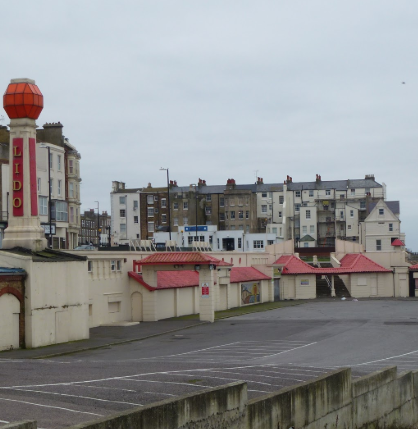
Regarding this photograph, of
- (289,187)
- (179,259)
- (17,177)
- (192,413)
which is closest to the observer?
(192,413)

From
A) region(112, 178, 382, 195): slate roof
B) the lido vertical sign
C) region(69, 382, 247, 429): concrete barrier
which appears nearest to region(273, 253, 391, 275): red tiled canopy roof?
the lido vertical sign

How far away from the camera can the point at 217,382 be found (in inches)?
944

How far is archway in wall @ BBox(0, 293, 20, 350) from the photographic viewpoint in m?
38.0

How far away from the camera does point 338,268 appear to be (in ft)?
277

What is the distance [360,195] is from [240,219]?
Result: 23.4 metres

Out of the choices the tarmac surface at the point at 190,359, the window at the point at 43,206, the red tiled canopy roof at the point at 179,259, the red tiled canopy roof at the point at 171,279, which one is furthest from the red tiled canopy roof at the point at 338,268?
the red tiled canopy roof at the point at 179,259

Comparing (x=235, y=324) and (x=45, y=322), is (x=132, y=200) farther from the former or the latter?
(x=45, y=322)

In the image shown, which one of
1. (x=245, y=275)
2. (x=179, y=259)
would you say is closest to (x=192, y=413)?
(x=179, y=259)

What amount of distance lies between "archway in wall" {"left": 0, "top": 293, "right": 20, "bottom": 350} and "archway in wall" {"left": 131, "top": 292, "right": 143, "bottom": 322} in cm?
1799

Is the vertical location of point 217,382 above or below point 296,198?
below

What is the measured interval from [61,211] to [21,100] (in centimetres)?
3721

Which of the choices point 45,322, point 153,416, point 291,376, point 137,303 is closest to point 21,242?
point 45,322

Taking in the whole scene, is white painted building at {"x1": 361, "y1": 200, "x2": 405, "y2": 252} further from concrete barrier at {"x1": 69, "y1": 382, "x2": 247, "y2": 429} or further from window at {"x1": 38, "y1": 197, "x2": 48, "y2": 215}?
concrete barrier at {"x1": 69, "y1": 382, "x2": 247, "y2": 429}

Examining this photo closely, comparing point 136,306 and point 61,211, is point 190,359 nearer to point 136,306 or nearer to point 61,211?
point 136,306
